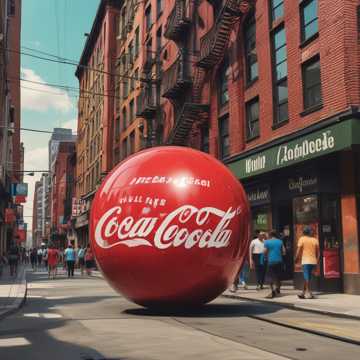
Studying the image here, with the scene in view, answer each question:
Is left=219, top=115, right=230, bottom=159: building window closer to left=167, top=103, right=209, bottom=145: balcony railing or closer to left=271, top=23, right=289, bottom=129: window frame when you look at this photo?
left=167, top=103, right=209, bottom=145: balcony railing

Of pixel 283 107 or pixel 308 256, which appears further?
pixel 283 107

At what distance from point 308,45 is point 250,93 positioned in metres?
4.61

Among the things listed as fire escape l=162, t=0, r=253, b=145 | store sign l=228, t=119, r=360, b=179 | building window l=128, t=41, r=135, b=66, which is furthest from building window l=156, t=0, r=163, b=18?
store sign l=228, t=119, r=360, b=179

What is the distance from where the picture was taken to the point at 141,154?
11.2 m

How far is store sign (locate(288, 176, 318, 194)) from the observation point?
17.0 metres

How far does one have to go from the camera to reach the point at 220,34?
24.0m

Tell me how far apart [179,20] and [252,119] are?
9.64m

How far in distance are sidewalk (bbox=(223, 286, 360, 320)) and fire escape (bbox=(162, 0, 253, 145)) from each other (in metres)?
11.8

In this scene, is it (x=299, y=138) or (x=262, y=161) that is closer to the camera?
(x=299, y=138)

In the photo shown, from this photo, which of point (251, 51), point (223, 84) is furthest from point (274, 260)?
point (223, 84)

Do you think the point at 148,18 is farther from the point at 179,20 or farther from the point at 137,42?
the point at 179,20

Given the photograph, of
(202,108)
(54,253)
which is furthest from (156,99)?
(54,253)

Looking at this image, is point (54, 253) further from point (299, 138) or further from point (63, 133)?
point (63, 133)

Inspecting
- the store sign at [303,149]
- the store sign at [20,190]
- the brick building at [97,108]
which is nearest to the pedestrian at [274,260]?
the store sign at [303,149]
